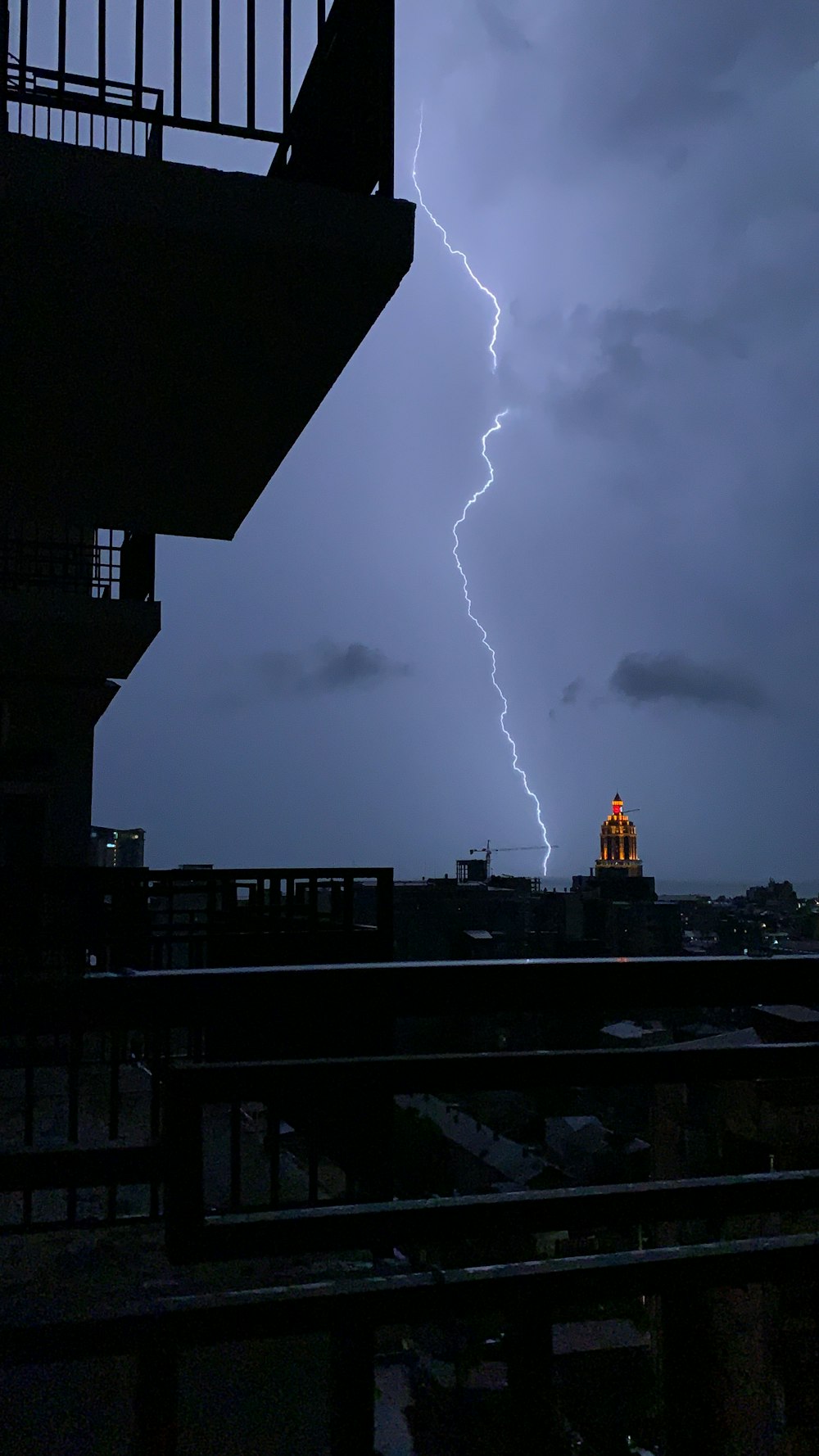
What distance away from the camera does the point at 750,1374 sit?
1352 mm

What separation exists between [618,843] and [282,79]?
121740 millimetres

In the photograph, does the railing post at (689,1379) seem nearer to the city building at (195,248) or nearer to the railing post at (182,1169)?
the railing post at (182,1169)

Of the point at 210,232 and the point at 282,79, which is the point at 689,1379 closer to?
the point at 210,232

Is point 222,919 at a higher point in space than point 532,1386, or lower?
higher

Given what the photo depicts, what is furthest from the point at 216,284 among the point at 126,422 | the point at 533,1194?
the point at 533,1194

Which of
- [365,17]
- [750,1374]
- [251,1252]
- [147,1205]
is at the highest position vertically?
[365,17]

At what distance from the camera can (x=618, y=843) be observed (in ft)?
397

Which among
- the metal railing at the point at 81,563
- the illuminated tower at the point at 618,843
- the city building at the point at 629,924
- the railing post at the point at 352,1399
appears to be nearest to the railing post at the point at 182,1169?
the railing post at the point at 352,1399

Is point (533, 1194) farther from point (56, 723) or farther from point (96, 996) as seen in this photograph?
point (56, 723)

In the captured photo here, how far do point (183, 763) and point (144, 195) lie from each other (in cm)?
13774

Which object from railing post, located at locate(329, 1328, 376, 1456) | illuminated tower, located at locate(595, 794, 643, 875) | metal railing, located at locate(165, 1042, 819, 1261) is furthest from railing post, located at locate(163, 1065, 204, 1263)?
illuminated tower, located at locate(595, 794, 643, 875)

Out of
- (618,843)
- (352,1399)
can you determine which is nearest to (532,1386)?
(352,1399)

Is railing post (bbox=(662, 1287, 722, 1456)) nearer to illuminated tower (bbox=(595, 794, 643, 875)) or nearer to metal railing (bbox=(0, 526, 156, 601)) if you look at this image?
metal railing (bbox=(0, 526, 156, 601))

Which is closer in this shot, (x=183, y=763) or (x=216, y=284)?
(x=216, y=284)
